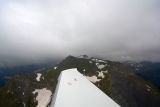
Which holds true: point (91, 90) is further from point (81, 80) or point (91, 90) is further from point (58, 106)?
point (58, 106)

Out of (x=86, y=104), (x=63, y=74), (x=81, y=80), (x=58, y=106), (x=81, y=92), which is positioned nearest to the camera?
(x=58, y=106)

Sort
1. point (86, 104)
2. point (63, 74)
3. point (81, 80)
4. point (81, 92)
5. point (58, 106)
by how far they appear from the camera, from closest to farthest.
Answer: point (58, 106) < point (86, 104) < point (81, 92) < point (81, 80) < point (63, 74)

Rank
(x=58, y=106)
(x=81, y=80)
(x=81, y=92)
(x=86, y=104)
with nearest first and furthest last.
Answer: (x=58, y=106)
(x=86, y=104)
(x=81, y=92)
(x=81, y=80)

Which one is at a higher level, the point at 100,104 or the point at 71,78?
the point at 71,78

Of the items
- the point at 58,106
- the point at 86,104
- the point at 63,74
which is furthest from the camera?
the point at 63,74

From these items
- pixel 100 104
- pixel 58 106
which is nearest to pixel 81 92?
pixel 100 104

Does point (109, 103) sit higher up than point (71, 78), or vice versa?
point (71, 78)

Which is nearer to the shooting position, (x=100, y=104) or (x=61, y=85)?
(x=100, y=104)

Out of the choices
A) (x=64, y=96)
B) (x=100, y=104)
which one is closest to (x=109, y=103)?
(x=100, y=104)

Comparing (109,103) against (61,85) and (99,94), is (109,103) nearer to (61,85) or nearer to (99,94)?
(99,94)
